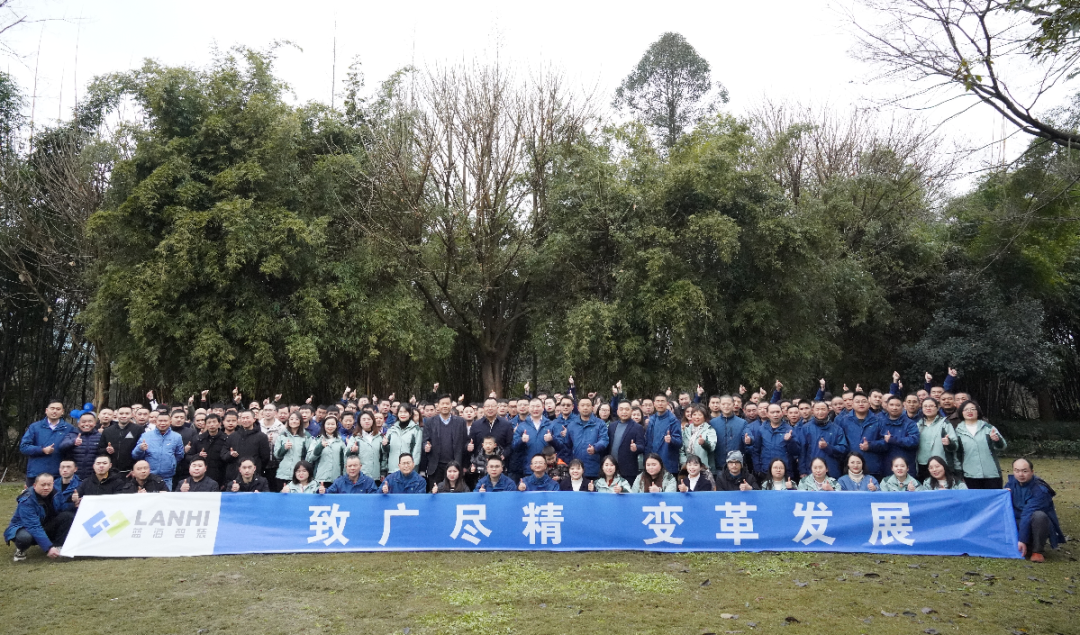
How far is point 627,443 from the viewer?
751 cm

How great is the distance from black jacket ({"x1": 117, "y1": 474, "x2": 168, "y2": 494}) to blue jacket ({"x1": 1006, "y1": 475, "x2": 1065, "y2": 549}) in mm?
7577

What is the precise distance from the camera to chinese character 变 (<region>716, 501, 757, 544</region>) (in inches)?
246

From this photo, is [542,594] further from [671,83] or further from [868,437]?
[671,83]

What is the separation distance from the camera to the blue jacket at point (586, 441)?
7.53 m

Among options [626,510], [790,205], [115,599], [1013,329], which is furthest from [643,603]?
[1013,329]

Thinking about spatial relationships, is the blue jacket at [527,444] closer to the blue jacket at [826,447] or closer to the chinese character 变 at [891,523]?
the blue jacket at [826,447]

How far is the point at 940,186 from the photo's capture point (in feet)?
65.2

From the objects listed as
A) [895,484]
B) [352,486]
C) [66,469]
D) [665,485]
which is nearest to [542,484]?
[665,485]

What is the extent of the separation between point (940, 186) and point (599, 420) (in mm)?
16361

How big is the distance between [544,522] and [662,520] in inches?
39.2

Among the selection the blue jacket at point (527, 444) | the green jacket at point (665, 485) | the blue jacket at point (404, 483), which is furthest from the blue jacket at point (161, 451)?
the green jacket at point (665, 485)

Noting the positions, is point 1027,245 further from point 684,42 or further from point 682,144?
point 684,42

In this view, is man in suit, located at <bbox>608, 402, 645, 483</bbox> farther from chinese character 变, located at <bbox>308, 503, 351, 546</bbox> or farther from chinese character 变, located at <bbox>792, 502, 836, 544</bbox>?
chinese character 变, located at <bbox>308, 503, 351, 546</bbox>

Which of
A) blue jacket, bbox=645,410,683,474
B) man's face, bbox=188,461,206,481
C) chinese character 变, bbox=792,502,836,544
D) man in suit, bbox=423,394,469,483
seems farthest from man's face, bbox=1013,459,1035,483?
man's face, bbox=188,461,206,481
